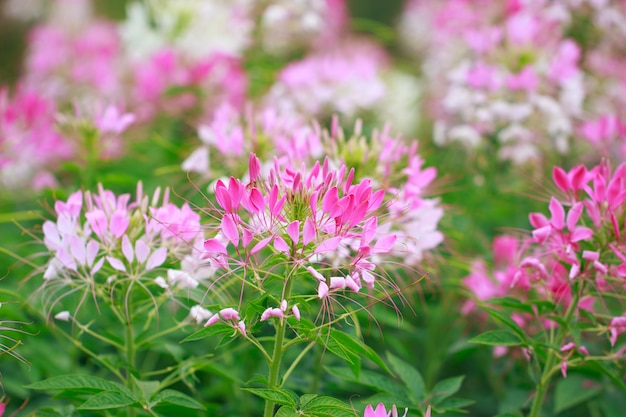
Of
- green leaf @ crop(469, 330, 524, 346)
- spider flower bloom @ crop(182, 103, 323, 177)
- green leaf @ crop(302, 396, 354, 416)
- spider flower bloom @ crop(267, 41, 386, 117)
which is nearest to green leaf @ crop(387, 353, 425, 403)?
green leaf @ crop(469, 330, 524, 346)

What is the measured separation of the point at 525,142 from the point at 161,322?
135cm

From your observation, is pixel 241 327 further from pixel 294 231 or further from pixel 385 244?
pixel 385 244

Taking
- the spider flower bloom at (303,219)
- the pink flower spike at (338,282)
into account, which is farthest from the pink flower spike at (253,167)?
the pink flower spike at (338,282)

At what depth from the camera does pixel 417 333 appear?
2281mm

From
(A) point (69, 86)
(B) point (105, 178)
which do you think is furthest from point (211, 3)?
(B) point (105, 178)

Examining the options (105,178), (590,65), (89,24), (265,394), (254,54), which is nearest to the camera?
(265,394)

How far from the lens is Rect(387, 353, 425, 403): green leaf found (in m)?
1.39

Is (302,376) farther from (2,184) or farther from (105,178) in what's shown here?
(2,184)

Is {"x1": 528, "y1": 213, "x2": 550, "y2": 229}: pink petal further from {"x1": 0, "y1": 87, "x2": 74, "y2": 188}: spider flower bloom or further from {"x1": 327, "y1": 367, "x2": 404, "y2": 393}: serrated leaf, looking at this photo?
{"x1": 0, "y1": 87, "x2": 74, "y2": 188}: spider flower bloom

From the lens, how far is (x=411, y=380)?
143 centimetres

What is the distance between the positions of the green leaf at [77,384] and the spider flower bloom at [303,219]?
1.04 ft

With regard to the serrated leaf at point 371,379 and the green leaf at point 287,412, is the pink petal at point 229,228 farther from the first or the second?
the serrated leaf at point 371,379

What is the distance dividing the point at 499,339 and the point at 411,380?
0.23 m

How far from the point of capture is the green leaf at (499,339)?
1.29 m
